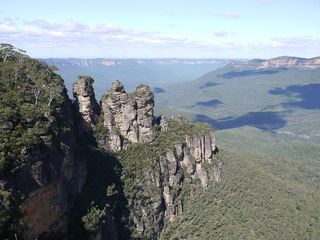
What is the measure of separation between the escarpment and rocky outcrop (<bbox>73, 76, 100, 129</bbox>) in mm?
133

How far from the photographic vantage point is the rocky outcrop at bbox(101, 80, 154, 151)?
202ft

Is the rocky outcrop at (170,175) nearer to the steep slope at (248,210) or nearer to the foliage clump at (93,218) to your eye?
the steep slope at (248,210)

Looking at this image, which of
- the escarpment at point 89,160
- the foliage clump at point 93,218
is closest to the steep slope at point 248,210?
the escarpment at point 89,160

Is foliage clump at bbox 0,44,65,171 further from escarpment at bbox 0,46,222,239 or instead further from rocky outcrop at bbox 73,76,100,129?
rocky outcrop at bbox 73,76,100,129

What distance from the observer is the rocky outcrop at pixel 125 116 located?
61469 millimetres

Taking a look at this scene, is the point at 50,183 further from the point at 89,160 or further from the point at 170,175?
the point at 170,175

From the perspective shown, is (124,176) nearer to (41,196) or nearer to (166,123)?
(166,123)

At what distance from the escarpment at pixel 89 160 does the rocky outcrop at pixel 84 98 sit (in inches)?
5.2

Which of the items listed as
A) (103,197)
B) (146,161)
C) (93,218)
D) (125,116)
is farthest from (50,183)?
(125,116)

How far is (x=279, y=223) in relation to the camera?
61.3 m

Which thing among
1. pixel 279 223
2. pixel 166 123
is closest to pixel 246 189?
pixel 279 223

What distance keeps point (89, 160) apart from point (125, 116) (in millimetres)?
10001

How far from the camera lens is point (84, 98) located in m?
59.4

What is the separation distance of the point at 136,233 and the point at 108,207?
749 cm
